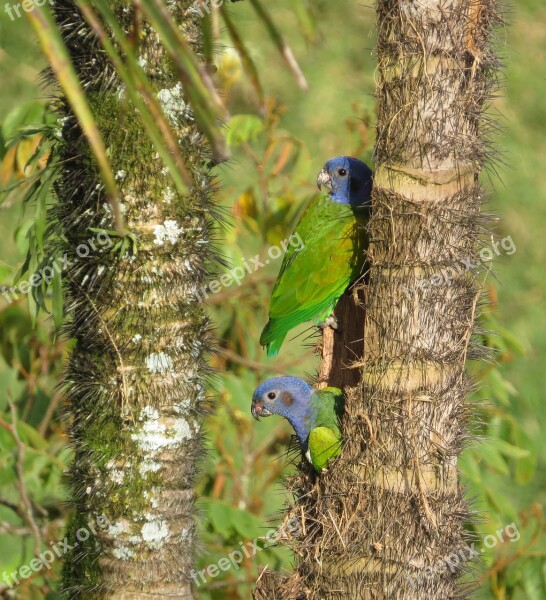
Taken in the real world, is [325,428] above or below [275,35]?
below

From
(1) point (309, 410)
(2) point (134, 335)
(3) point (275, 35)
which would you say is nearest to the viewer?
(3) point (275, 35)

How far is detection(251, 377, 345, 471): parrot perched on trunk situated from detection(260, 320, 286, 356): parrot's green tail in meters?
0.46

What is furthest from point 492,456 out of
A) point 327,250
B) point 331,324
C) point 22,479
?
point 22,479

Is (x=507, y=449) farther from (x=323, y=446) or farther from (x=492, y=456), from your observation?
(x=323, y=446)

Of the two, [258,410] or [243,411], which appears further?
[243,411]

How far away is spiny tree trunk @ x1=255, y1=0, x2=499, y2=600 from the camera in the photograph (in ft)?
7.68

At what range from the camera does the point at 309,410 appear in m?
2.97

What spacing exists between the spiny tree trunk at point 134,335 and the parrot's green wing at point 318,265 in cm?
72

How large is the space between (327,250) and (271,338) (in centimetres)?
62

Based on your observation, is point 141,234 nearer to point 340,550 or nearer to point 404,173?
point 404,173

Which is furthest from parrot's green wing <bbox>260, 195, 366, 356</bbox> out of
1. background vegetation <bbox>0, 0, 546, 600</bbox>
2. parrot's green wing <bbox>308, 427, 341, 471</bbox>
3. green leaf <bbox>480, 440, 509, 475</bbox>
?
green leaf <bbox>480, 440, 509, 475</bbox>

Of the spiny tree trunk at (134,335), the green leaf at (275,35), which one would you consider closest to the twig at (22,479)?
the spiny tree trunk at (134,335)

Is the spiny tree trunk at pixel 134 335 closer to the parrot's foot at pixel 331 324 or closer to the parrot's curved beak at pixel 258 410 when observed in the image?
the parrot's curved beak at pixel 258 410

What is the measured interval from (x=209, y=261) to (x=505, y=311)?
17.3 feet
